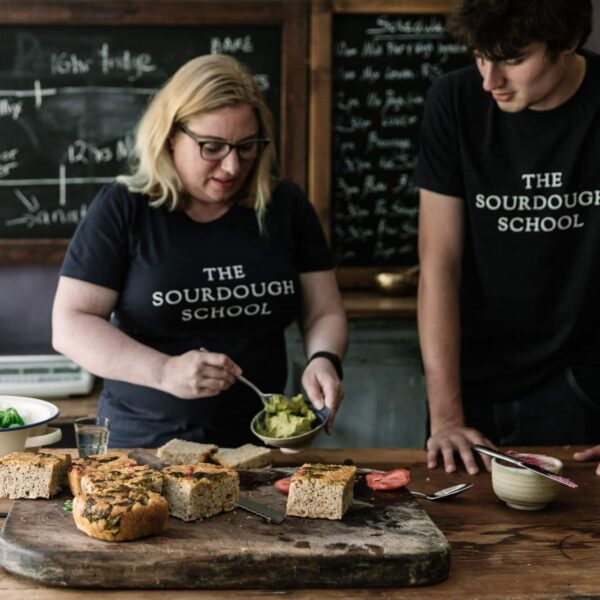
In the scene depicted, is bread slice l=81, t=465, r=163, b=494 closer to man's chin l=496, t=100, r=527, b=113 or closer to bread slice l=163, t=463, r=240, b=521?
bread slice l=163, t=463, r=240, b=521

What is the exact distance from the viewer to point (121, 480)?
174 centimetres

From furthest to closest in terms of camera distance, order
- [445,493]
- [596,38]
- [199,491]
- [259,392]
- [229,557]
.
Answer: [596,38] < [259,392] < [445,493] < [199,491] < [229,557]

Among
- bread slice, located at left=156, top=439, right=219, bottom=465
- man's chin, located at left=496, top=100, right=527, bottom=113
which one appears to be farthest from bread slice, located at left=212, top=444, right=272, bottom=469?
man's chin, located at left=496, top=100, right=527, bottom=113

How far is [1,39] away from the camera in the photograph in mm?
3982

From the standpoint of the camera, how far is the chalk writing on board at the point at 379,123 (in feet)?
13.6

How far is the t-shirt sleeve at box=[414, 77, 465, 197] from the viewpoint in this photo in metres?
2.56

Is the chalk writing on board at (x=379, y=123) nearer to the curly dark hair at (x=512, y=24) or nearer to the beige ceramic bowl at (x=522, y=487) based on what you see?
the curly dark hair at (x=512, y=24)

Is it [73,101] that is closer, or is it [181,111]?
[181,111]

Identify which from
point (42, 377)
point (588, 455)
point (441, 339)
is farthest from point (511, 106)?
point (42, 377)

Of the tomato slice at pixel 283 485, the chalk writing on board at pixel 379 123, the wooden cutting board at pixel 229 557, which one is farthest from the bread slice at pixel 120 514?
the chalk writing on board at pixel 379 123

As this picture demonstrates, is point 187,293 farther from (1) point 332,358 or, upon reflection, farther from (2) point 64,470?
(2) point 64,470

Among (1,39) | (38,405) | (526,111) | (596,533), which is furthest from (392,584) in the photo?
(1,39)

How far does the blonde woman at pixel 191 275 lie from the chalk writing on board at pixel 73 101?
4.69ft

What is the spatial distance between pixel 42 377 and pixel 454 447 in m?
1.85
